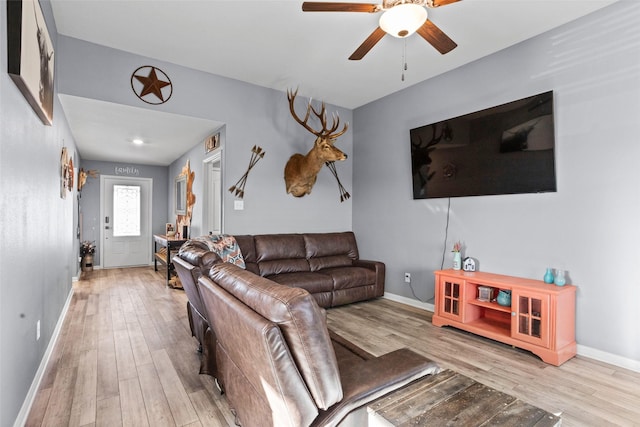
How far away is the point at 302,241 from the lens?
4.52 meters

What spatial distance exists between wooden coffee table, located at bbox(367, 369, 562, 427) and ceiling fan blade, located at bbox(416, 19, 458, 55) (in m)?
2.22

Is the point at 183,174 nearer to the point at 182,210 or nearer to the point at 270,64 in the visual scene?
the point at 182,210

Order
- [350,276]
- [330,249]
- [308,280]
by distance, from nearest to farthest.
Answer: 1. [308,280]
2. [350,276]
3. [330,249]

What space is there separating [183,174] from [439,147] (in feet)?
16.0

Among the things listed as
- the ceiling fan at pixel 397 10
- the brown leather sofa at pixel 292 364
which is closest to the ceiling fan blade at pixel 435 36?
the ceiling fan at pixel 397 10

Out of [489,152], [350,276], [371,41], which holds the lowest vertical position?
[350,276]

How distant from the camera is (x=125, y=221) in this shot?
7441 mm

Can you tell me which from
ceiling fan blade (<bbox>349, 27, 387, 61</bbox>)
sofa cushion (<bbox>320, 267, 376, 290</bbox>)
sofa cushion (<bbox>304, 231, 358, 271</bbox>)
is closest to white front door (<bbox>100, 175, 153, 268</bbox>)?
sofa cushion (<bbox>304, 231, 358, 271</bbox>)

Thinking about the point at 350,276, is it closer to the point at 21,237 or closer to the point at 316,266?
the point at 316,266

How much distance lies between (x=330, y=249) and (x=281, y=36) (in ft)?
9.21

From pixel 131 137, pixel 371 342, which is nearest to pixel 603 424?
pixel 371 342

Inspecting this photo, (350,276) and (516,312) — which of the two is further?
(350,276)

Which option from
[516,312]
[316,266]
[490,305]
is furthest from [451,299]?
[316,266]

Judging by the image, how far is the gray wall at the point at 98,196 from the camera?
275 inches
